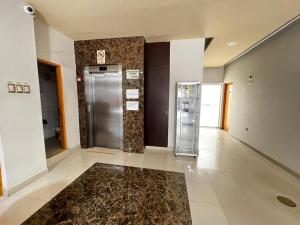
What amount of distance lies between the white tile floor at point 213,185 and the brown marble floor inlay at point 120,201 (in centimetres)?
17

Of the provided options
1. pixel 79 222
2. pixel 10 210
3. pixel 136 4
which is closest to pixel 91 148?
pixel 10 210

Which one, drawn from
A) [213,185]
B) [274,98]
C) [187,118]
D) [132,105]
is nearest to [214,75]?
[274,98]

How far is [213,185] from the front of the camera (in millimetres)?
2445

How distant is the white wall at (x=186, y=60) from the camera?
11.9 ft

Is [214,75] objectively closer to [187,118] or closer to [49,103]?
[187,118]

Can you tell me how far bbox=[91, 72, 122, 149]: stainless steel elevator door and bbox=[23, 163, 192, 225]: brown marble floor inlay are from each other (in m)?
1.35

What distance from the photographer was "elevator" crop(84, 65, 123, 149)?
3.81m

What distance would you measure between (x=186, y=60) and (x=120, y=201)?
344cm

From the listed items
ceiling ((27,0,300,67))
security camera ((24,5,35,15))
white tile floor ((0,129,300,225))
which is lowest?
white tile floor ((0,129,300,225))

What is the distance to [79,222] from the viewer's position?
1.68m

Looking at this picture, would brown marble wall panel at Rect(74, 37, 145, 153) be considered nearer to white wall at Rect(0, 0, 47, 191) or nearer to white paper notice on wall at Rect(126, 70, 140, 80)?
white paper notice on wall at Rect(126, 70, 140, 80)

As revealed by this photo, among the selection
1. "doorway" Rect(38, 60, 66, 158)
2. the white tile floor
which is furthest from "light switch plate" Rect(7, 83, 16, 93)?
"doorway" Rect(38, 60, 66, 158)

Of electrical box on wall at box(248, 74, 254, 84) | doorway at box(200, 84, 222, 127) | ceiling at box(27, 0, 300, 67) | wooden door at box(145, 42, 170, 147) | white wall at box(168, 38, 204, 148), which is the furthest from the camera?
doorway at box(200, 84, 222, 127)

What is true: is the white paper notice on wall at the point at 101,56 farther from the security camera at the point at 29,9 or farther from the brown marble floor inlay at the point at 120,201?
the brown marble floor inlay at the point at 120,201
